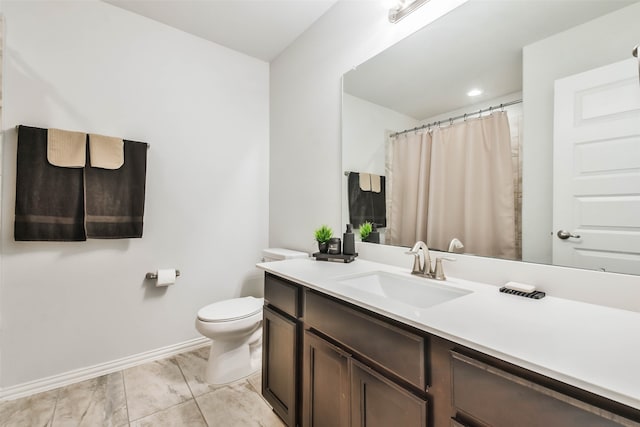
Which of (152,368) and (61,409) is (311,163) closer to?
(152,368)

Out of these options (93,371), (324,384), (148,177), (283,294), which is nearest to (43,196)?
(148,177)

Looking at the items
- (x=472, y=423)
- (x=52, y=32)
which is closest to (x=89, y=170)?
(x=52, y=32)

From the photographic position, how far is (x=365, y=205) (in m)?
1.80

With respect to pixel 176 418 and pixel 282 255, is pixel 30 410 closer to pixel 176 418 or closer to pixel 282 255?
pixel 176 418

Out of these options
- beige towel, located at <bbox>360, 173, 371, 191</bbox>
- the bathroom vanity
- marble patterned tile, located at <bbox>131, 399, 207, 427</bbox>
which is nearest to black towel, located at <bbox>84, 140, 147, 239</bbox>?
marble patterned tile, located at <bbox>131, 399, 207, 427</bbox>

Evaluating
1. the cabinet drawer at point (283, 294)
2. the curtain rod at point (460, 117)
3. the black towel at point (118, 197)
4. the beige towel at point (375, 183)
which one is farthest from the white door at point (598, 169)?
the black towel at point (118, 197)

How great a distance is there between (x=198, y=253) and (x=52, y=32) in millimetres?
1781

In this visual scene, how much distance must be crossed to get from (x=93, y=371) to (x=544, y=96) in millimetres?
3023

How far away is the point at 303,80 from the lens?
233cm

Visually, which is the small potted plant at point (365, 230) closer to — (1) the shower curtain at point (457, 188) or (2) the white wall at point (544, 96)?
(1) the shower curtain at point (457, 188)

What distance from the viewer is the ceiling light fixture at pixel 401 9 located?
1.44 metres

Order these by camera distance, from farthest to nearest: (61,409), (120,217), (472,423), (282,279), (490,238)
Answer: (120,217), (61,409), (282,279), (490,238), (472,423)

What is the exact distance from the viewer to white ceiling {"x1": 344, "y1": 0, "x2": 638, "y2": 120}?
1.06 meters

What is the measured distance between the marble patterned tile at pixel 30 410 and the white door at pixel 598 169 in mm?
2686
